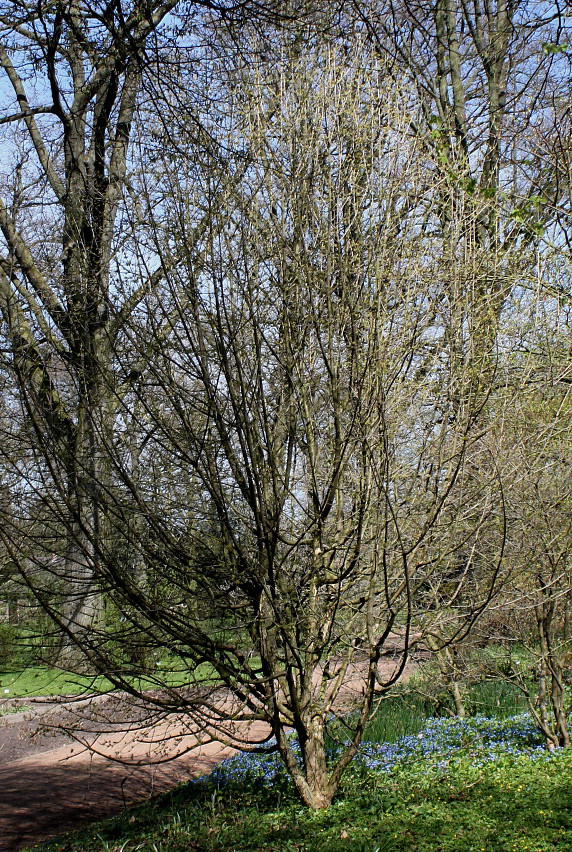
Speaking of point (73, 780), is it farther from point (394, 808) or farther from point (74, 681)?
point (74, 681)

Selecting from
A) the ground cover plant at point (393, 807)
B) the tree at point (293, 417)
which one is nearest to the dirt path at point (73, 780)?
the ground cover plant at point (393, 807)

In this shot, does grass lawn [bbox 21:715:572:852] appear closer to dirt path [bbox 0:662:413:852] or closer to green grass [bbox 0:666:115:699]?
dirt path [bbox 0:662:413:852]

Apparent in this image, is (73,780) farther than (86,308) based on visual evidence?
Yes

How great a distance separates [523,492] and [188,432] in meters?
2.49

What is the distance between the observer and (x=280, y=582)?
3801 mm

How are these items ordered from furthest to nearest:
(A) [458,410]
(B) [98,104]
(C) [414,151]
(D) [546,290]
Result: 1. (B) [98,104]
2. (D) [546,290]
3. (C) [414,151]
4. (A) [458,410]

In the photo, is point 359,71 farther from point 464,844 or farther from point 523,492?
point 464,844

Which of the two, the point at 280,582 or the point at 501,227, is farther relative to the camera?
the point at 501,227

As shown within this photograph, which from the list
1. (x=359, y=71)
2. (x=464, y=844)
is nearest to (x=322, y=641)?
(x=464, y=844)

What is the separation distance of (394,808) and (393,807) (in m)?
0.02

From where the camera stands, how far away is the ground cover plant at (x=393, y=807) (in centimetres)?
397

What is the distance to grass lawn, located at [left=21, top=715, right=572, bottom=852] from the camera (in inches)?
156

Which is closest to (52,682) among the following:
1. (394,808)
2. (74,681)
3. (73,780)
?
(73,780)

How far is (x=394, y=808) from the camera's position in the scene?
14.8ft
